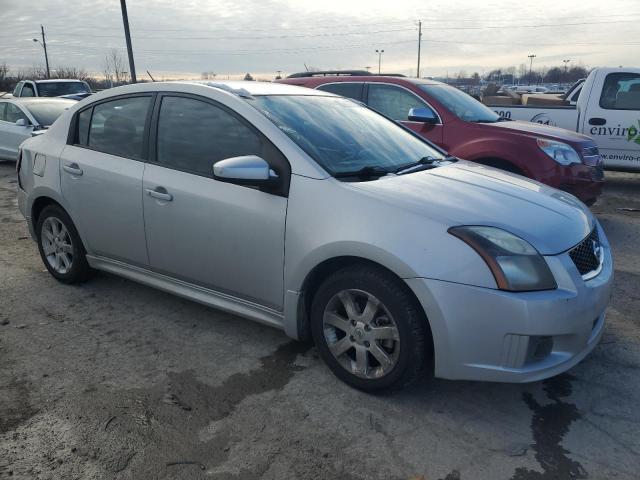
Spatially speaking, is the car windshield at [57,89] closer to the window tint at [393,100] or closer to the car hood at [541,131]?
the window tint at [393,100]

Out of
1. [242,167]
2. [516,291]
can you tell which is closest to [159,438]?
[242,167]

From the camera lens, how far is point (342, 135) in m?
3.64

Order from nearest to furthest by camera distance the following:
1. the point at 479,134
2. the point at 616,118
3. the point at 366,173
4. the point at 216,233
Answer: the point at 366,173, the point at 216,233, the point at 479,134, the point at 616,118

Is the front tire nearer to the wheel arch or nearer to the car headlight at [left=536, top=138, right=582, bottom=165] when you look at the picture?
the wheel arch

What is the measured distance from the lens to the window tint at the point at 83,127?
14.3ft

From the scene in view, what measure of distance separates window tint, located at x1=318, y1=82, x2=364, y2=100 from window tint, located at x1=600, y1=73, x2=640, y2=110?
4.38 m

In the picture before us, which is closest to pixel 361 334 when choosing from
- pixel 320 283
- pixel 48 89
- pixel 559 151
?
pixel 320 283

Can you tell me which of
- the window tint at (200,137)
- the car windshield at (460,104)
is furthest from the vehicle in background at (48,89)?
the window tint at (200,137)

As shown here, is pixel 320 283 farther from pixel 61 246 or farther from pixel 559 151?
pixel 559 151

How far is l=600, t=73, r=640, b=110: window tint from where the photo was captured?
8953 mm

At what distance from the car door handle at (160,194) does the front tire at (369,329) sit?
1.24 meters

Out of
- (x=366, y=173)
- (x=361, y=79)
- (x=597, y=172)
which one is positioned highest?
(x=361, y=79)

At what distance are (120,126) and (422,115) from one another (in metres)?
3.75

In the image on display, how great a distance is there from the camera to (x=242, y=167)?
311 cm
